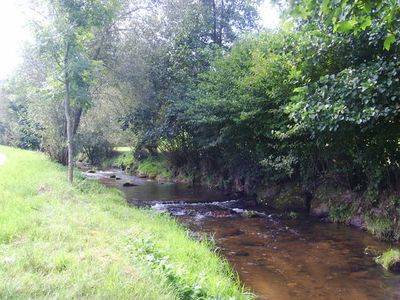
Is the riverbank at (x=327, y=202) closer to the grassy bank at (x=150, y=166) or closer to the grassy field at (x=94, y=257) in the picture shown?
the grassy bank at (x=150, y=166)

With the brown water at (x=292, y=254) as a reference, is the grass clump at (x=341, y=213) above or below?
above

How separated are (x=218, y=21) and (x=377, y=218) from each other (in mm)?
16118

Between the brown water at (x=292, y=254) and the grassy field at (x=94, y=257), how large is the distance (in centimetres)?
121

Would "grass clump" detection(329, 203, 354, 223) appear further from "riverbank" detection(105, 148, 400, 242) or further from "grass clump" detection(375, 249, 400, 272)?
"grass clump" detection(375, 249, 400, 272)

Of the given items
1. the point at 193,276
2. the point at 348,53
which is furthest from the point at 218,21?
the point at 193,276

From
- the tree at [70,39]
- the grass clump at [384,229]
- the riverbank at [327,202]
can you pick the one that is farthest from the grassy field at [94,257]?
the riverbank at [327,202]

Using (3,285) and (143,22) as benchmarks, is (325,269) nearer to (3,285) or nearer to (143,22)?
(3,285)

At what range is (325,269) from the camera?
811cm

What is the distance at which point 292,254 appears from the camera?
9164 millimetres

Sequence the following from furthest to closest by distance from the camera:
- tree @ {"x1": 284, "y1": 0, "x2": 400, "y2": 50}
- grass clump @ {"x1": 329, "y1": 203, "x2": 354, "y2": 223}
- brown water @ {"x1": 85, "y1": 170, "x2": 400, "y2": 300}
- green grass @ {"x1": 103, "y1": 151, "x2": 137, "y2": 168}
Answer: green grass @ {"x1": 103, "y1": 151, "x2": 137, "y2": 168} < grass clump @ {"x1": 329, "y1": 203, "x2": 354, "y2": 223} < brown water @ {"x1": 85, "y1": 170, "x2": 400, "y2": 300} < tree @ {"x1": 284, "y1": 0, "x2": 400, "y2": 50}

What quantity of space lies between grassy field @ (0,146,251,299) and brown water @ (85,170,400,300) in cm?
121

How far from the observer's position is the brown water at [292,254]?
23.0ft

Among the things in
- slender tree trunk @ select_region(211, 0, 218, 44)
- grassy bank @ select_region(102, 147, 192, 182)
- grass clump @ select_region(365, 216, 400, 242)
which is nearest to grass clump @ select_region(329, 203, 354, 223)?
grass clump @ select_region(365, 216, 400, 242)

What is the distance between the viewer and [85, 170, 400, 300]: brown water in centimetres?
700
